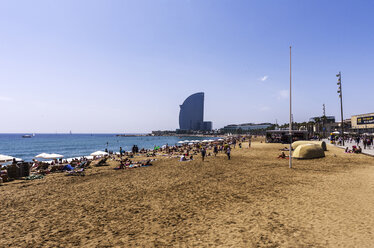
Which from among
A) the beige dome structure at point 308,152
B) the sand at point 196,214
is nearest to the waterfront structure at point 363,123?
the beige dome structure at point 308,152

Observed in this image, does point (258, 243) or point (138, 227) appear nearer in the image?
point (258, 243)

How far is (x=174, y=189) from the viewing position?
10.6 meters

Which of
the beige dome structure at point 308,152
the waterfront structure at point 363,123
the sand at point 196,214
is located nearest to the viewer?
the sand at point 196,214

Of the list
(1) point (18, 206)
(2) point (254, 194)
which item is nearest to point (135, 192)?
(1) point (18, 206)

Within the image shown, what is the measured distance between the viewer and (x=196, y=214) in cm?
712

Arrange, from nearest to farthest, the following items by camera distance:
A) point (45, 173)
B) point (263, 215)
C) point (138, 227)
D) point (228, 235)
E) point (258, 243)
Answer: point (258, 243)
point (228, 235)
point (138, 227)
point (263, 215)
point (45, 173)

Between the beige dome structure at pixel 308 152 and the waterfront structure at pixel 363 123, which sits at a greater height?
the waterfront structure at pixel 363 123

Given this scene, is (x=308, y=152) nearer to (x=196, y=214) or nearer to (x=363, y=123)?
(x=196, y=214)

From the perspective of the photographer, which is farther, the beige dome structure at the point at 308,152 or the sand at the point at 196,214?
the beige dome structure at the point at 308,152

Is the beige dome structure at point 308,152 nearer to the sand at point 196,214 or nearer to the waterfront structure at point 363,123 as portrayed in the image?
the sand at point 196,214

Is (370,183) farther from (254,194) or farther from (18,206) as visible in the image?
(18,206)

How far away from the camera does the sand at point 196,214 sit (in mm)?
5391

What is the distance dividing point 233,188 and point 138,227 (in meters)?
5.68

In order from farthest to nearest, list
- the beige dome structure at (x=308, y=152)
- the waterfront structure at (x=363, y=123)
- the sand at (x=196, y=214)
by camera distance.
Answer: the waterfront structure at (x=363, y=123) → the beige dome structure at (x=308, y=152) → the sand at (x=196, y=214)
